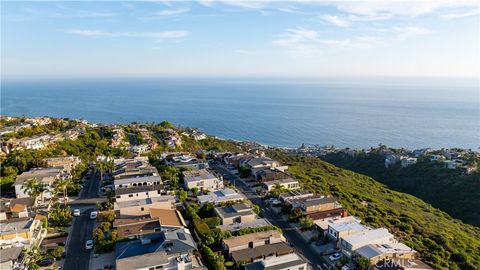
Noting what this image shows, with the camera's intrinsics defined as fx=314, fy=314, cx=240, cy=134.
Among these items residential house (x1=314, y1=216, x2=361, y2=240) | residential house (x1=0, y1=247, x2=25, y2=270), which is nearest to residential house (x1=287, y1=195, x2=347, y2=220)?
residential house (x1=314, y1=216, x2=361, y2=240)

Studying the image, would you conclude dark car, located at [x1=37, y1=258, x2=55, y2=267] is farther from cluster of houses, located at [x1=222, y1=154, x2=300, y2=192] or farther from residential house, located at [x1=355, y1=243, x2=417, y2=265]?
cluster of houses, located at [x1=222, y1=154, x2=300, y2=192]

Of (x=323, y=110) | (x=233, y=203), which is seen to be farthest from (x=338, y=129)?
(x=233, y=203)

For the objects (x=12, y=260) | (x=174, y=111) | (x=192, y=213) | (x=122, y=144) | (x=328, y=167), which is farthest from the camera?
(x=174, y=111)

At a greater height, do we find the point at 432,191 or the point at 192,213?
the point at 192,213

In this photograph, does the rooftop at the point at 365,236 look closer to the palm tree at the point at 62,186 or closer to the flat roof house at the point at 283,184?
the flat roof house at the point at 283,184

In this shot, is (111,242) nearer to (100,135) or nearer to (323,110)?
(100,135)

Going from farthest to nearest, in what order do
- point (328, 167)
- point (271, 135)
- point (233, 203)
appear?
point (271, 135) → point (328, 167) → point (233, 203)
